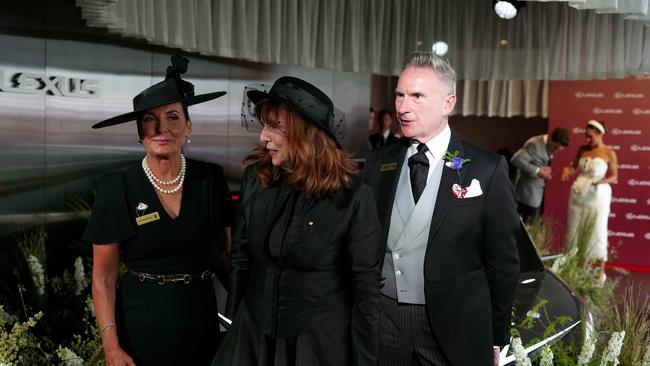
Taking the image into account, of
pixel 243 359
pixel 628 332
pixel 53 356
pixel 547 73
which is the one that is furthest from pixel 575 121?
pixel 243 359

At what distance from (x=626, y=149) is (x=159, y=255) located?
8.26 meters

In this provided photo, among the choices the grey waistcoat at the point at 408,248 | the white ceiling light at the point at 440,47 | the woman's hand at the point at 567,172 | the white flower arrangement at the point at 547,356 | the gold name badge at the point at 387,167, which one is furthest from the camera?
the woman's hand at the point at 567,172

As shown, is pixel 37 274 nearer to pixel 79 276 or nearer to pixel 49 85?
pixel 79 276

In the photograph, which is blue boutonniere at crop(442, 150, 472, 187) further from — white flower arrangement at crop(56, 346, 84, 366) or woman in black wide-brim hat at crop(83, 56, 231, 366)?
white flower arrangement at crop(56, 346, 84, 366)

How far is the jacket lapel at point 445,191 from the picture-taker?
7.55ft

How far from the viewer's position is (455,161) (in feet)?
7.74

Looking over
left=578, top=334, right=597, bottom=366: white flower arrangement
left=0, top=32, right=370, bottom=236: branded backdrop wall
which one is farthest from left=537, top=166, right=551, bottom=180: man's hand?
left=578, top=334, right=597, bottom=366: white flower arrangement

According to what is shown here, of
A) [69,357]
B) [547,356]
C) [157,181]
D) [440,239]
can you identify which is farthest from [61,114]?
[547,356]

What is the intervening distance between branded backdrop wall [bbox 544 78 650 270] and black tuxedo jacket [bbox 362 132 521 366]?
7.08 m

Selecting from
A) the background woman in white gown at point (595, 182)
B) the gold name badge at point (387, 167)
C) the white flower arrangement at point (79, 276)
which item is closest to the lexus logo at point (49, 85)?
the white flower arrangement at point (79, 276)

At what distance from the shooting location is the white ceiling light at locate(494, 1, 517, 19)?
5.77 m

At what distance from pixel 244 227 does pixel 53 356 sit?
1.69 meters

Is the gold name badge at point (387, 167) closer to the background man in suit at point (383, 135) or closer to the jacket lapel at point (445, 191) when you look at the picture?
the jacket lapel at point (445, 191)

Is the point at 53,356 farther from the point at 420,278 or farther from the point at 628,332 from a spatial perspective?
the point at 628,332
